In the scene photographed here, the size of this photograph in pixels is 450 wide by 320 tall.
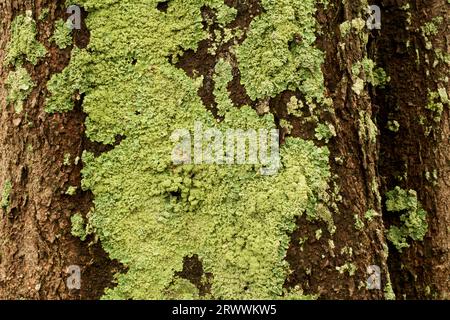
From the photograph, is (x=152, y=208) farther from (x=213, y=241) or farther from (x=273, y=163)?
(x=273, y=163)

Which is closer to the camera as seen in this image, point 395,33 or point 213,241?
point 213,241

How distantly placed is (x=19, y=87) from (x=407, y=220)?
1.55 m

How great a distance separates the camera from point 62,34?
6.66 ft

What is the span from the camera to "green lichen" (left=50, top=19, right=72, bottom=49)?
203cm

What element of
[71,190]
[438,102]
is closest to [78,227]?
[71,190]

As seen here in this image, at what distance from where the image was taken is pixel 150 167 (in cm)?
201

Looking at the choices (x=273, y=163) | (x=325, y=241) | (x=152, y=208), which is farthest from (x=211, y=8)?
(x=325, y=241)

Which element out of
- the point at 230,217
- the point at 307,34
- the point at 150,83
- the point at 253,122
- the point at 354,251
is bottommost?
the point at 354,251

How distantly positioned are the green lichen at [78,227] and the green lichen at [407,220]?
1.17 m

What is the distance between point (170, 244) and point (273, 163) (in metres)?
0.45

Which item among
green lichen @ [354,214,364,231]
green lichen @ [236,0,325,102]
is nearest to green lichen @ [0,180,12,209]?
green lichen @ [236,0,325,102]

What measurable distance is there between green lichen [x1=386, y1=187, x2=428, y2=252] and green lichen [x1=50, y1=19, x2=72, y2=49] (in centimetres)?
136

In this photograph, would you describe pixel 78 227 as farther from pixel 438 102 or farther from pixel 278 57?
pixel 438 102

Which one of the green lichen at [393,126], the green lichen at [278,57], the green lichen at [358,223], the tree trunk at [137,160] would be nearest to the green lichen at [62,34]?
the tree trunk at [137,160]
